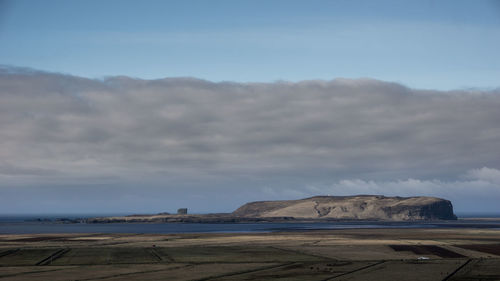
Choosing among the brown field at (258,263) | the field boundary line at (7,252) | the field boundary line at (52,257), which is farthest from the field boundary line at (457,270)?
the field boundary line at (7,252)

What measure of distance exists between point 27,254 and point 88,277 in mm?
41460

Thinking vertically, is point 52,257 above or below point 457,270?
above

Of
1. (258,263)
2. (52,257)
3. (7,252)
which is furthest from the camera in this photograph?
(7,252)

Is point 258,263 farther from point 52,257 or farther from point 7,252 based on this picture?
point 7,252

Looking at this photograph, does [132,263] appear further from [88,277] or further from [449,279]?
[449,279]

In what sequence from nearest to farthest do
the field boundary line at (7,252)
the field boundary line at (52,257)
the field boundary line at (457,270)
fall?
the field boundary line at (457,270) → the field boundary line at (52,257) → the field boundary line at (7,252)

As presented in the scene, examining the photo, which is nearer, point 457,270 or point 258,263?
point 457,270

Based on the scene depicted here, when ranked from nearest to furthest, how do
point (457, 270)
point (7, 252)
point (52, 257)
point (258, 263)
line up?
point (457, 270), point (258, 263), point (52, 257), point (7, 252)

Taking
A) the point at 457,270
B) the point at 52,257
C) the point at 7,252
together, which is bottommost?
the point at 457,270

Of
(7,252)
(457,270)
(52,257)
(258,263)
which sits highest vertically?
(7,252)

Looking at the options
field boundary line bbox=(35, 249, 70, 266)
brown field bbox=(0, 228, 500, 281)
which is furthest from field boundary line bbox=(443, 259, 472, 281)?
field boundary line bbox=(35, 249, 70, 266)

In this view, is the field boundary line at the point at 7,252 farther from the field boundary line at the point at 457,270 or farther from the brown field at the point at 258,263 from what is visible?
the field boundary line at the point at 457,270

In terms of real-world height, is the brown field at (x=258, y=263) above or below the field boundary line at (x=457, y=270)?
above

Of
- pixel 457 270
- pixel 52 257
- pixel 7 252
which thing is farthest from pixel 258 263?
pixel 7 252
